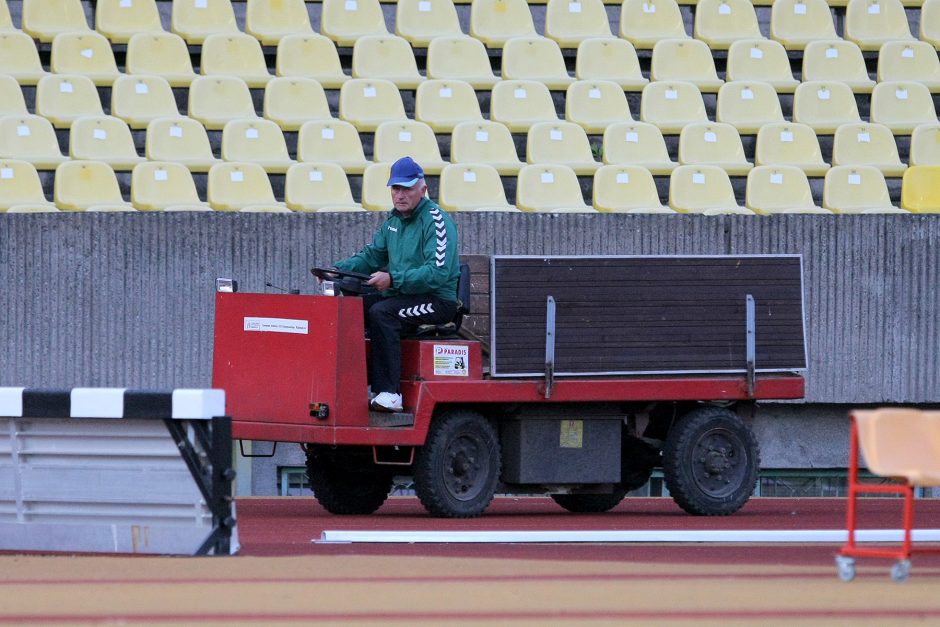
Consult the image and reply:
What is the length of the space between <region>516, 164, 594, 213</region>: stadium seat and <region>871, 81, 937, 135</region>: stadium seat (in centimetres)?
352

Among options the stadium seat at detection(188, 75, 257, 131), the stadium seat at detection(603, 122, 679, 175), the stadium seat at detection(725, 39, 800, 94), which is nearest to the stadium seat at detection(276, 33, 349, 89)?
the stadium seat at detection(188, 75, 257, 131)

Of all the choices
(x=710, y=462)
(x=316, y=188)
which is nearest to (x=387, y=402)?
(x=710, y=462)

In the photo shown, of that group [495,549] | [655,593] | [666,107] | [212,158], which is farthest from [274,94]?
[655,593]

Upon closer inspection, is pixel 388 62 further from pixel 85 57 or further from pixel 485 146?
pixel 85 57

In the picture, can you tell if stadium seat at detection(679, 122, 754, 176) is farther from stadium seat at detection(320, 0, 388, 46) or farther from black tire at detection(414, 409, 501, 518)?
black tire at detection(414, 409, 501, 518)

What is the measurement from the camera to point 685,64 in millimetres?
16516

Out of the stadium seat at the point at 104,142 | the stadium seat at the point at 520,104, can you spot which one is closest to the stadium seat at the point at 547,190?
the stadium seat at the point at 520,104

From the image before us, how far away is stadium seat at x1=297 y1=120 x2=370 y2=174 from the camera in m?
14.9

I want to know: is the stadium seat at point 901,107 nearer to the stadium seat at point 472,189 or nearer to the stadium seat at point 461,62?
the stadium seat at point 461,62

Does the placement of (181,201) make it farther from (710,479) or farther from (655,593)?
(655,593)

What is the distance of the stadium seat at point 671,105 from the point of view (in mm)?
15906

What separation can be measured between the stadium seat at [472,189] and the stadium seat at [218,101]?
6.78 ft

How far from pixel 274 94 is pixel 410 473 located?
18.7ft

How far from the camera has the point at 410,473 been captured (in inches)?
423
